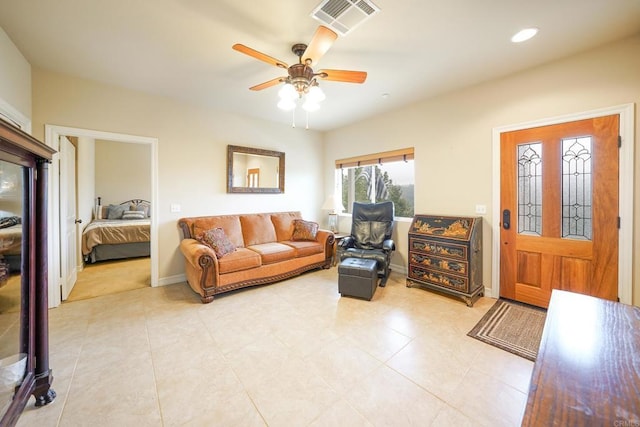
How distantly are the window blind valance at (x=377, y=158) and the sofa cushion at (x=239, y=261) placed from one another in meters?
2.57

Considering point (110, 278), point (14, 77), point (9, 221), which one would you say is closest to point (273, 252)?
point (9, 221)

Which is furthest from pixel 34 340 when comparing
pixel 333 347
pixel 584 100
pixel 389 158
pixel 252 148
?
pixel 584 100

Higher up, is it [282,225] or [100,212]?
[100,212]

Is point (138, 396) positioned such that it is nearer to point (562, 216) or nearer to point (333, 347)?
point (333, 347)

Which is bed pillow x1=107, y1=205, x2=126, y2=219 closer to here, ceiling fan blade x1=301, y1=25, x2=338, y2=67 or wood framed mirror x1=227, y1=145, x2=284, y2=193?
wood framed mirror x1=227, y1=145, x2=284, y2=193

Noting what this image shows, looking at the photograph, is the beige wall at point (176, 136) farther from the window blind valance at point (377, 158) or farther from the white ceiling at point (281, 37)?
the window blind valance at point (377, 158)

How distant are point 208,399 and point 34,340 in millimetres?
1068

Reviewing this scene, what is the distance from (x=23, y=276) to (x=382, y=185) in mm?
4344

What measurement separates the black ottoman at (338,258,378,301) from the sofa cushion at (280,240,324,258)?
0.92 m

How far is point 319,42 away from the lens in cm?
188

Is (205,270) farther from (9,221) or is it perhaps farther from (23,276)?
(9,221)

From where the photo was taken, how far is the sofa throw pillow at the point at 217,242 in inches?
129

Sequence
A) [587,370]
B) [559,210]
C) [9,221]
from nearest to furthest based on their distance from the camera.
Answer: [587,370]
[9,221]
[559,210]

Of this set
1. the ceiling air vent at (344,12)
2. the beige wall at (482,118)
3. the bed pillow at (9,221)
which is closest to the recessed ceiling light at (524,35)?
the beige wall at (482,118)
